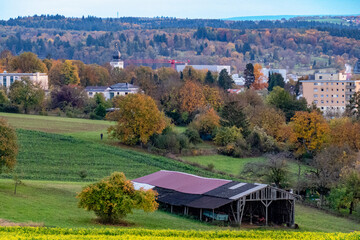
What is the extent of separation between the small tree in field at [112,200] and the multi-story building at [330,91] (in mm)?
81555

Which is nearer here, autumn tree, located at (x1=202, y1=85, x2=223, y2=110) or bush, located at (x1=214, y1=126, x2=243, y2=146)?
bush, located at (x1=214, y1=126, x2=243, y2=146)

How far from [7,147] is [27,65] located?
94685 mm

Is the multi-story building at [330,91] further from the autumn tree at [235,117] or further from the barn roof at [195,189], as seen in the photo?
the barn roof at [195,189]

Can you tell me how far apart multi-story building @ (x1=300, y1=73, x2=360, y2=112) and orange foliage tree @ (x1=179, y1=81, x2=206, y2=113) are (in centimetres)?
2735

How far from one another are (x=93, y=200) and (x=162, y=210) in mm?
8575

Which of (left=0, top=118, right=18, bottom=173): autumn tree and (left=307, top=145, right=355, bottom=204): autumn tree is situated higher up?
(left=0, top=118, right=18, bottom=173): autumn tree

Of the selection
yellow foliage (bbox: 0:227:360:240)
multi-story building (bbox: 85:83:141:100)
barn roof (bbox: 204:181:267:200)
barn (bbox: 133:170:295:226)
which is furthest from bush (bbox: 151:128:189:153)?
multi-story building (bbox: 85:83:141:100)

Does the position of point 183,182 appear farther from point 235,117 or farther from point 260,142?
point 235,117

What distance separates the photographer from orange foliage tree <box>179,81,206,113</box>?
302ft

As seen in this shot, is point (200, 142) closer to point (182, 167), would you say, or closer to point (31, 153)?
point (182, 167)

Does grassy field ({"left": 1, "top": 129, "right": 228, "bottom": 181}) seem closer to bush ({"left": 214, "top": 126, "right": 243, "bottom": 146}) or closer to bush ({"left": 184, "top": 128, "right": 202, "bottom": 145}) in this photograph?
bush ({"left": 184, "top": 128, "right": 202, "bottom": 145})

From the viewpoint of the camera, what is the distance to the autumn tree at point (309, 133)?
238ft

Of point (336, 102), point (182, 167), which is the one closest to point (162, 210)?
point (182, 167)

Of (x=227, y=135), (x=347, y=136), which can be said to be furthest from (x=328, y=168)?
(x=227, y=135)
